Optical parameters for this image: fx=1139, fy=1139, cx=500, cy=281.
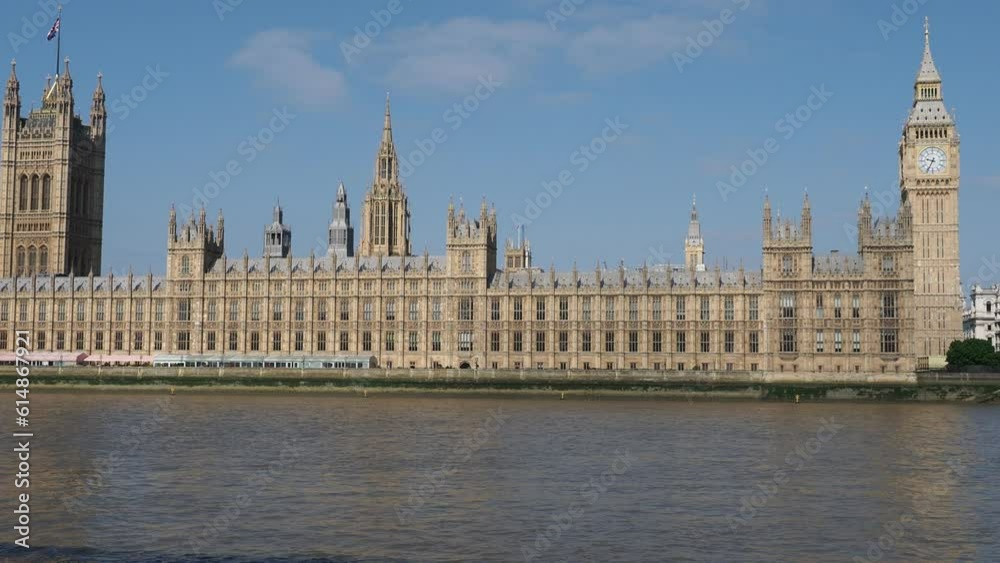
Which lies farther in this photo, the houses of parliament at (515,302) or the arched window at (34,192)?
the arched window at (34,192)

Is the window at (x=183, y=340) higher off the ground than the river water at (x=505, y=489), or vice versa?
the window at (x=183, y=340)

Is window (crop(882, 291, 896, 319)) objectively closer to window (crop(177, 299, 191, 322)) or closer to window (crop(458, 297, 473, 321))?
window (crop(458, 297, 473, 321))

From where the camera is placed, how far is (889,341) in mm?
97812

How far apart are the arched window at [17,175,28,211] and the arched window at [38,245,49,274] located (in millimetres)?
5634

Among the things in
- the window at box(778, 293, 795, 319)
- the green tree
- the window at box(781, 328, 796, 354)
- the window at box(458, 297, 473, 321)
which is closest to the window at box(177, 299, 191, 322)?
the window at box(458, 297, 473, 321)

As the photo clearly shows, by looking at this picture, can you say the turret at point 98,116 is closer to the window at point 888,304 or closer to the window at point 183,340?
the window at point 183,340

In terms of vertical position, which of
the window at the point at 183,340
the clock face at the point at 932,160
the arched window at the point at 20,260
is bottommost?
the window at the point at 183,340

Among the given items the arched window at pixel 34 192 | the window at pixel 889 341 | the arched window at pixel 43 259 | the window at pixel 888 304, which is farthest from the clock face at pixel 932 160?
the arched window at pixel 34 192

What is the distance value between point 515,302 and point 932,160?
51.9m

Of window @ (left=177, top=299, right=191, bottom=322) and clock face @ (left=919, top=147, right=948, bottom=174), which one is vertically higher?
clock face @ (left=919, top=147, right=948, bottom=174)

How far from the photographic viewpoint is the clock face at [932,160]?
410 feet

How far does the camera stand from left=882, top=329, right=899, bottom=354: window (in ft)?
320

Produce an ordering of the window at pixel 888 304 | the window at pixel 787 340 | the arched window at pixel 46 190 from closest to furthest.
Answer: the window at pixel 888 304
the window at pixel 787 340
the arched window at pixel 46 190

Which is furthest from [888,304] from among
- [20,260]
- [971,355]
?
[20,260]
